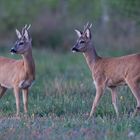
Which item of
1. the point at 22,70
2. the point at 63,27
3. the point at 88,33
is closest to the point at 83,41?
the point at 88,33

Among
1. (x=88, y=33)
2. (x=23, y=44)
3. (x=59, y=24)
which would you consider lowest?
(x=59, y=24)

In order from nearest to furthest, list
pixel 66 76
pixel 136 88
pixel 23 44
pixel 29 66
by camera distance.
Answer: pixel 136 88 → pixel 29 66 → pixel 23 44 → pixel 66 76

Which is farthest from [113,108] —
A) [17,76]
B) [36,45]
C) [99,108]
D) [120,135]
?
[36,45]

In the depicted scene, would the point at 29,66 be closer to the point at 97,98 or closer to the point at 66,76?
the point at 97,98

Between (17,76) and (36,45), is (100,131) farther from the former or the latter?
(36,45)

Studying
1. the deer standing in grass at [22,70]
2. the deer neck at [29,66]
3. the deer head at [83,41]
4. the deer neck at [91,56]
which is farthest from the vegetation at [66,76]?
the deer head at [83,41]

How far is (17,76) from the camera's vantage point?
15070 millimetres

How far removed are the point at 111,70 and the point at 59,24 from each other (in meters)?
21.5

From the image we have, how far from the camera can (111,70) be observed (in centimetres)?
1423

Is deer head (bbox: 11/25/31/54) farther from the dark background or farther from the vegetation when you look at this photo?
the dark background

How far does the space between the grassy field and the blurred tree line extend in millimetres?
10840

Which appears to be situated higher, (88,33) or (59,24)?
(88,33)

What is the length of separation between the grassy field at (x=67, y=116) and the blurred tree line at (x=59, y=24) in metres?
10.8

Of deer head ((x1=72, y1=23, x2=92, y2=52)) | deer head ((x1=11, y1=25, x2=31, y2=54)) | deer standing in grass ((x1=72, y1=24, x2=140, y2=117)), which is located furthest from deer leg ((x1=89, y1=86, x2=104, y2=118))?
deer head ((x1=11, y1=25, x2=31, y2=54))
